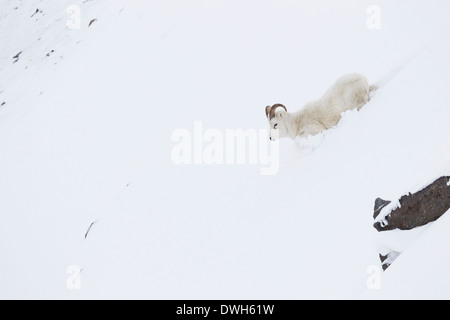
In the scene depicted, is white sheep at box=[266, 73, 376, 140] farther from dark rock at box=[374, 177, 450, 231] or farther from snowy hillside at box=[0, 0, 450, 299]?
dark rock at box=[374, 177, 450, 231]

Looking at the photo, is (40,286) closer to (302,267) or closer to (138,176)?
(138,176)

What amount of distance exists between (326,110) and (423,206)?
367cm

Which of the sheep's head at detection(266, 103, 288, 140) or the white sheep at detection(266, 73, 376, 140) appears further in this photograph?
the sheep's head at detection(266, 103, 288, 140)

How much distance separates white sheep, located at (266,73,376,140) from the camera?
754 cm

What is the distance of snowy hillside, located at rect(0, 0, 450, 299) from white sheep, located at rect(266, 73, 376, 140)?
175mm

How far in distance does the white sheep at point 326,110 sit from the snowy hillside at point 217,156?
0.17m

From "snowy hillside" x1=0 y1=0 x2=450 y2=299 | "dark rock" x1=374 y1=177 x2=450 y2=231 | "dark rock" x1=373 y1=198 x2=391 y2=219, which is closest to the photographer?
"dark rock" x1=374 y1=177 x2=450 y2=231

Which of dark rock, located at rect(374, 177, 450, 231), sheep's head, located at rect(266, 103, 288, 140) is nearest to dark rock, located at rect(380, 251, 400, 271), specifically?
dark rock, located at rect(374, 177, 450, 231)

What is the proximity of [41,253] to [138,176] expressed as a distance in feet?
12.2

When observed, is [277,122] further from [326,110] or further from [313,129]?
[326,110]

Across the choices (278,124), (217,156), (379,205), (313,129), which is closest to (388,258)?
(379,205)

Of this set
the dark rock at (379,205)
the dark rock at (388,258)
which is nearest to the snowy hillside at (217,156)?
the dark rock at (388,258)

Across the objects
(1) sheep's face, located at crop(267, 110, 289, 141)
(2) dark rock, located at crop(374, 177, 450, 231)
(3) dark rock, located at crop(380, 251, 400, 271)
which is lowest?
(3) dark rock, located at crop(380, 251, 400, 271)

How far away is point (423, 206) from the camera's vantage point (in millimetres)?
4270
